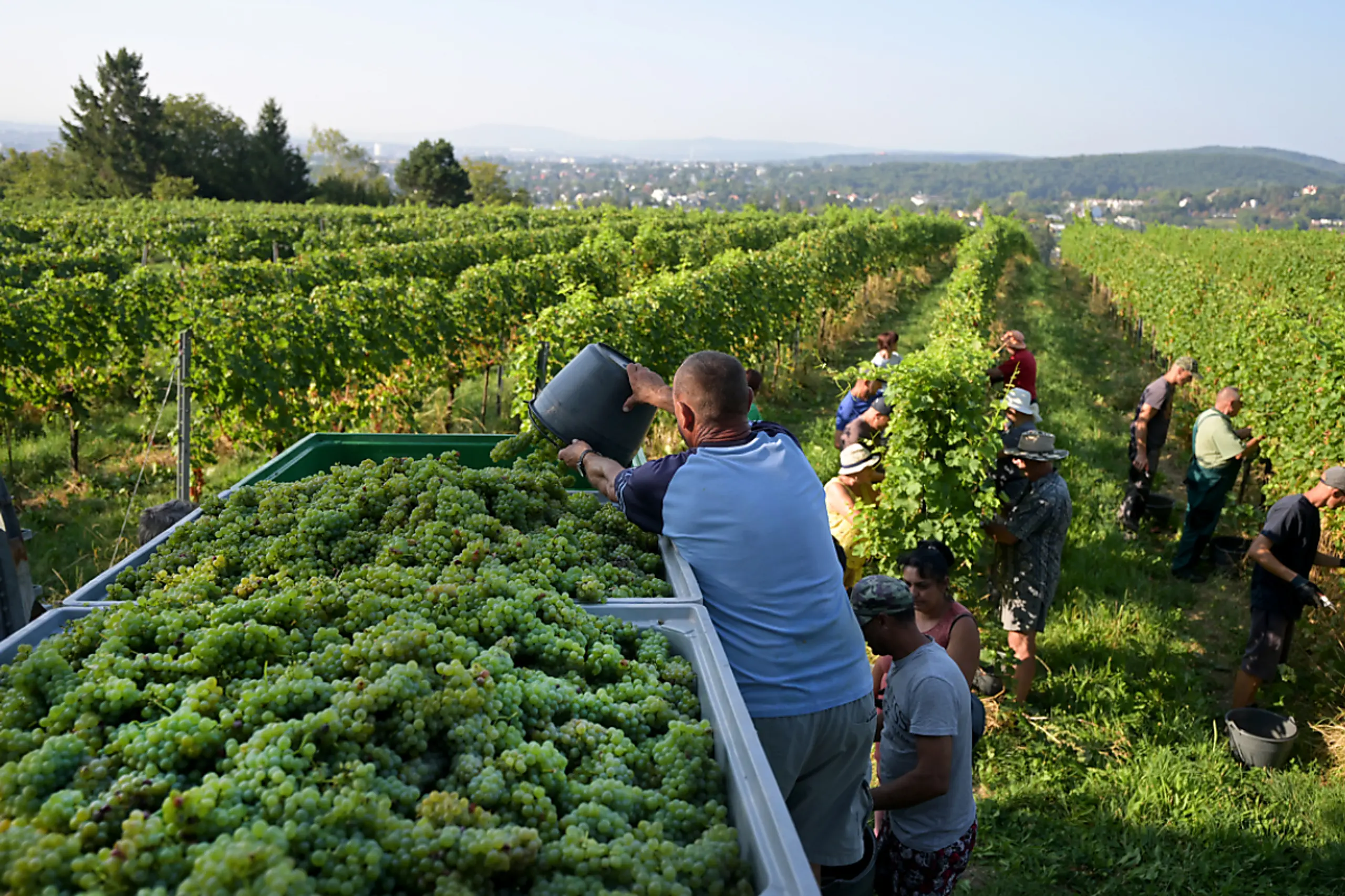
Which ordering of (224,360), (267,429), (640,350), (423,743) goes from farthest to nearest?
(640,350)
(267,429)
(224,360)
(423,743)

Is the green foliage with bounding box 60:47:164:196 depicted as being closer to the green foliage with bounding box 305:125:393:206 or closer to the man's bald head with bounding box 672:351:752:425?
the green foliage with bounding box 305:125:393:206

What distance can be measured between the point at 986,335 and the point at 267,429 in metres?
9.74

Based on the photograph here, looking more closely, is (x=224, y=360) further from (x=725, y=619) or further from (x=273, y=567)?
(x=725, y=619)

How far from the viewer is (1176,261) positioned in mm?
18031

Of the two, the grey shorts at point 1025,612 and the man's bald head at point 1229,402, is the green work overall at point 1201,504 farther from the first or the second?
the grey shorts at point 1025,612

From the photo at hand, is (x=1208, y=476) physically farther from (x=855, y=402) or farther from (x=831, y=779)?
(x=831, y=779)

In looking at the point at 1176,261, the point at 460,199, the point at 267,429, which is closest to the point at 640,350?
the point at 267,429

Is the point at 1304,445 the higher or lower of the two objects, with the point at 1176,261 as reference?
lower

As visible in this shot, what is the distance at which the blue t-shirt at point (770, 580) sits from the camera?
221cm

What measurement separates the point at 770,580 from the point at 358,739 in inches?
43.8

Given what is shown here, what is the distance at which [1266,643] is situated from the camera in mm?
4875

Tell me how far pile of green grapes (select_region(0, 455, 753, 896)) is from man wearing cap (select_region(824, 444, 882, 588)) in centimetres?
324

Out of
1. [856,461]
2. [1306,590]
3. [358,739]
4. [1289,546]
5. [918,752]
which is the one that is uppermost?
[358,739]

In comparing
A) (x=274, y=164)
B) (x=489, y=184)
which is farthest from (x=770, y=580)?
(x=489, y=184)
